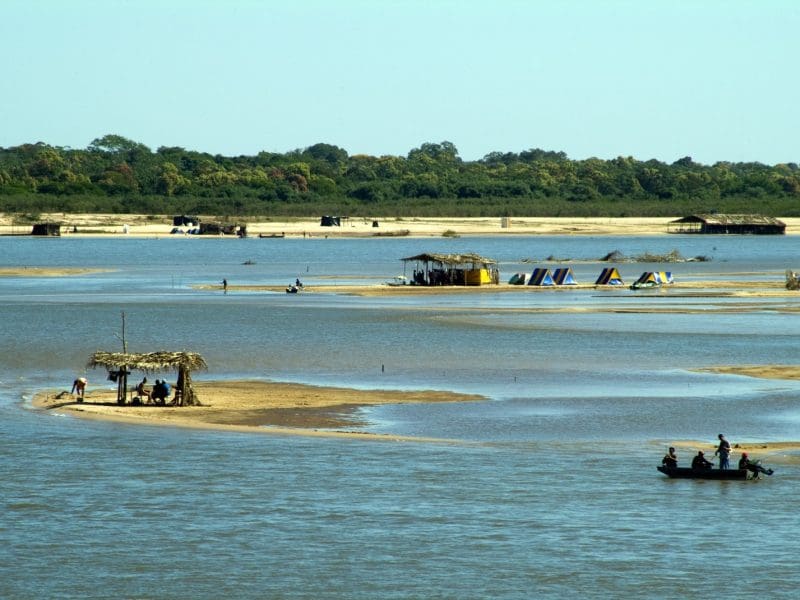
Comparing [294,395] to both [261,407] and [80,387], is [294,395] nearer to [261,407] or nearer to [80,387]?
[261,407]

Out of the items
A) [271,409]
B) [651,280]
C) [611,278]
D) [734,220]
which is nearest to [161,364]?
[271,409]

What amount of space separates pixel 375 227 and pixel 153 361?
14076 cm

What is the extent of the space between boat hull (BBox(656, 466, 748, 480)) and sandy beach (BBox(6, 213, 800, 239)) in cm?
13633

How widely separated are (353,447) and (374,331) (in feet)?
87.6

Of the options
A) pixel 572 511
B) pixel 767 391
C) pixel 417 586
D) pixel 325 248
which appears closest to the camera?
pixel 417 586

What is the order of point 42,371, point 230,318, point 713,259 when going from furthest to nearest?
point 713,259
point 230,318
point 42,371

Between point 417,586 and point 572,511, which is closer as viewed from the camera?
point 417,586

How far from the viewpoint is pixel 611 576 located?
25344 millimetres

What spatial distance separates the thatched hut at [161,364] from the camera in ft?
128

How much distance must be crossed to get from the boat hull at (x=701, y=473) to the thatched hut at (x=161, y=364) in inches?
545

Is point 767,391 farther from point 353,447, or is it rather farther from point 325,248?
point 325,248

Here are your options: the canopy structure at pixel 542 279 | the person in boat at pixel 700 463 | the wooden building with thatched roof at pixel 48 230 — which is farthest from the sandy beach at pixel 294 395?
the wooden building with thatched roof at pixel 48 230

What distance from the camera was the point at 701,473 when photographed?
103 feet

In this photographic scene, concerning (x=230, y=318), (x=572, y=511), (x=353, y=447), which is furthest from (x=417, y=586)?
→ (x=230, y=318)
